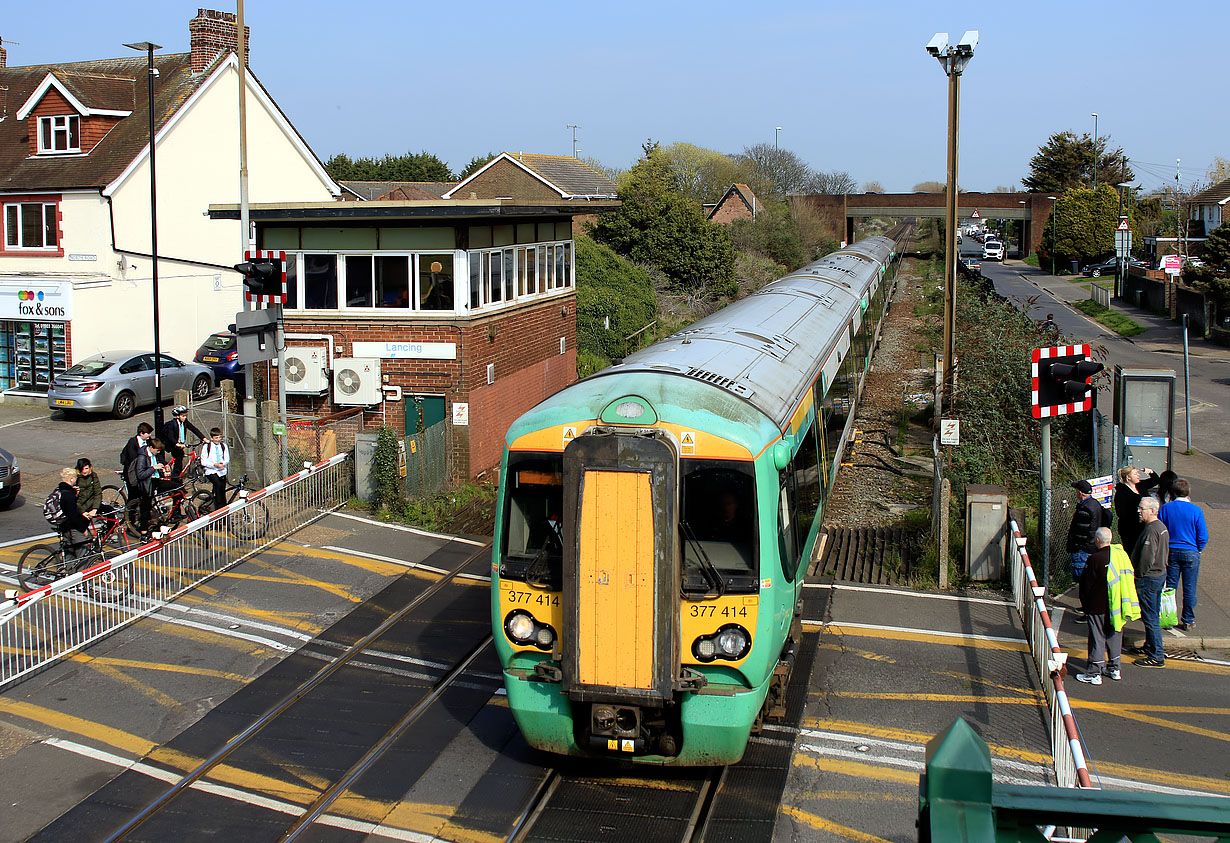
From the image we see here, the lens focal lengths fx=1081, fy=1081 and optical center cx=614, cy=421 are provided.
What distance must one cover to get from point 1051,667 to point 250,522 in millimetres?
9699

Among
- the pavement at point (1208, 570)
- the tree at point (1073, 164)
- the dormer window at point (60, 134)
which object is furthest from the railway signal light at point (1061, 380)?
the tree at point (1073, 164)

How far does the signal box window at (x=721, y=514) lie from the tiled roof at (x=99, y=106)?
77.7 feet

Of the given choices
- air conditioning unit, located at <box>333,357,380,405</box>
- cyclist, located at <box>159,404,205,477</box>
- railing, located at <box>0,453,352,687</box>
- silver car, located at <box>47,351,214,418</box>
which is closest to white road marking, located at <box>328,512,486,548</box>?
railing, located at <box>0,453,352,687</box>

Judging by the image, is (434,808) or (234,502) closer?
(434,808)

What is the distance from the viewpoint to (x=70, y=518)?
1227 cm

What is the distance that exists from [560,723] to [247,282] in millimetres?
10271

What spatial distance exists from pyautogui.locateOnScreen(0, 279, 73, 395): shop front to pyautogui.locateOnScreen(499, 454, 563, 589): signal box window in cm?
2182

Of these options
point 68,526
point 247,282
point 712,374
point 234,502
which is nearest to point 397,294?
point 247,282

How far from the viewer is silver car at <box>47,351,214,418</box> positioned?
911 inches

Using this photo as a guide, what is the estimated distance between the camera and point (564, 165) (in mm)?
46688

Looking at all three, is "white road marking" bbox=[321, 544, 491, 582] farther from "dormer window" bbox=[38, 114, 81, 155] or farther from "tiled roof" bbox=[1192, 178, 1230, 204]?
"tiled roof" bbox=[1192, 178, 1230, 204]

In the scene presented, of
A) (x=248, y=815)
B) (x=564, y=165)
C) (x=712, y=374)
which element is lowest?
(x=248, y=815)

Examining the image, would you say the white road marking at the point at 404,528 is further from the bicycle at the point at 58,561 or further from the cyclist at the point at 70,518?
the cyclist at the point at 70,518

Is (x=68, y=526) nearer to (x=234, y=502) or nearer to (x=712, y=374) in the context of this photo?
(x=234, y=502)
